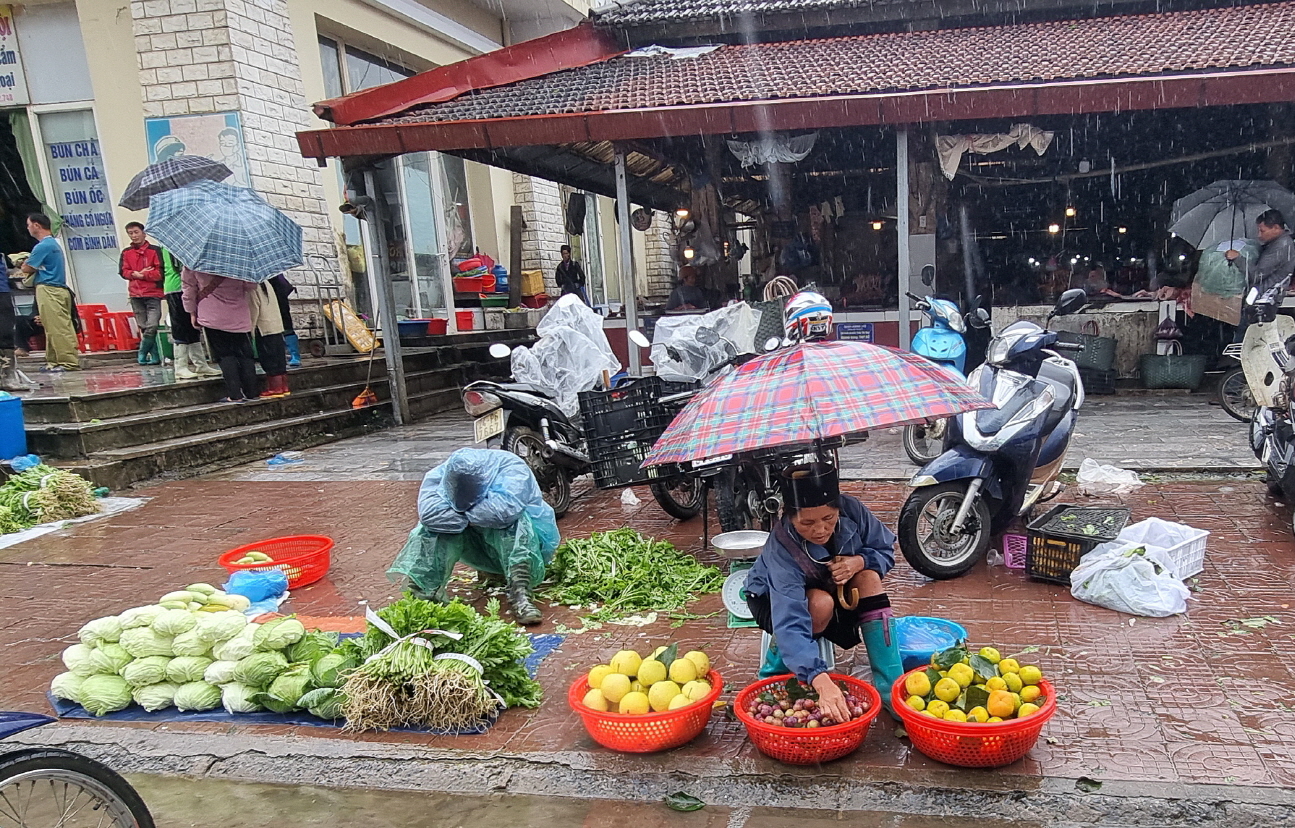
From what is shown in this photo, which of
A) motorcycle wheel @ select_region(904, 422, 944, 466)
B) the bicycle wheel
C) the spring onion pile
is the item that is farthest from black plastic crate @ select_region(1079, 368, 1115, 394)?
the spring onion pile

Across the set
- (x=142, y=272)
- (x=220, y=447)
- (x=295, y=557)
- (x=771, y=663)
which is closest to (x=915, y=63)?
(x=771, y=663)

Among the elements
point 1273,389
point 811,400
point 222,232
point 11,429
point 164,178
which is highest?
point 164,178

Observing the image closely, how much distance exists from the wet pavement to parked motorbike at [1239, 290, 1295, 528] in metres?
0.70

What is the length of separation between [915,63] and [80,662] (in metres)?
9.76

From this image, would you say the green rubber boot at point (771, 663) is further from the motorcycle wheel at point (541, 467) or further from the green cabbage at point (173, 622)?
the motorcycle wheel at point (541, 467)

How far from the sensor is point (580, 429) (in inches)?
262

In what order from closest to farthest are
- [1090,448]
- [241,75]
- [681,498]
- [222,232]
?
1. [681,498]
2. [1090,448]
3. [222,232]
4. [241,75]

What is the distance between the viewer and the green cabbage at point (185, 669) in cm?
373

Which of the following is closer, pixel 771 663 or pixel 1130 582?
pixel 771 663

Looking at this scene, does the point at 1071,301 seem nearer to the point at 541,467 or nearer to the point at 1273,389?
the point at 1273,389

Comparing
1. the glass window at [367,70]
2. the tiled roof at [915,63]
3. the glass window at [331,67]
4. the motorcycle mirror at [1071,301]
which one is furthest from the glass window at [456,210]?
the motorcycle mirror at [1071,301]

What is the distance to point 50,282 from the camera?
9.40 m

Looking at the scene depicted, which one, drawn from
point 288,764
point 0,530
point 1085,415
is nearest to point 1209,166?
point 1085,415

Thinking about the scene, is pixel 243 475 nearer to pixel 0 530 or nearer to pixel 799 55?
pixel 0 530
